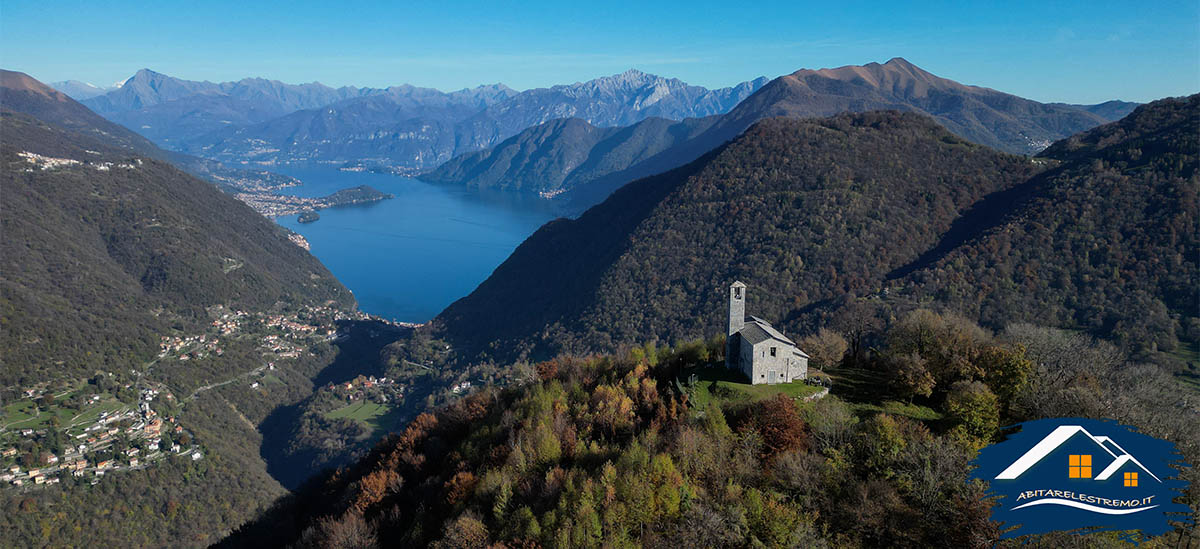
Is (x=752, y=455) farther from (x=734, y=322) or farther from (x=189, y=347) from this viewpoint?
(x=189, y=347)

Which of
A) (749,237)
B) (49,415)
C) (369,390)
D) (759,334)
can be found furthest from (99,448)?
(749,237)

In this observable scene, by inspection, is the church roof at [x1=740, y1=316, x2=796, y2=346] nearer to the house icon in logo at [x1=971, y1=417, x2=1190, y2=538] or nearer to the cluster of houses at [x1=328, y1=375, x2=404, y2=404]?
the house icon in logo at [x1=971, y1=417, x2=1190, y2=538]

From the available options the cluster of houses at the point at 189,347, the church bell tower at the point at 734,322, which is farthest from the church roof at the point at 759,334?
the cluster of houses at the point at 189,347

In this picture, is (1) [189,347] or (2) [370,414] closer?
(2) [370,414]

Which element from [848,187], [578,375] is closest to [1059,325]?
[848,187]

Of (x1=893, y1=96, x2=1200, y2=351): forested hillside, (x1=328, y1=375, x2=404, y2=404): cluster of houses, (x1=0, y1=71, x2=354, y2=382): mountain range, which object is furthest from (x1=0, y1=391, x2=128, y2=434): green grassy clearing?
(x1=893, y1=96, x2=1200, y2=351): forested hillside

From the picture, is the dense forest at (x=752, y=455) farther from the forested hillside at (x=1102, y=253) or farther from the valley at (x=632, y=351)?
the forested hillside at (x=1102, y=253)

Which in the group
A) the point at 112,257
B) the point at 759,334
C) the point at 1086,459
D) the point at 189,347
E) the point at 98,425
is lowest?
the point at 98,425
